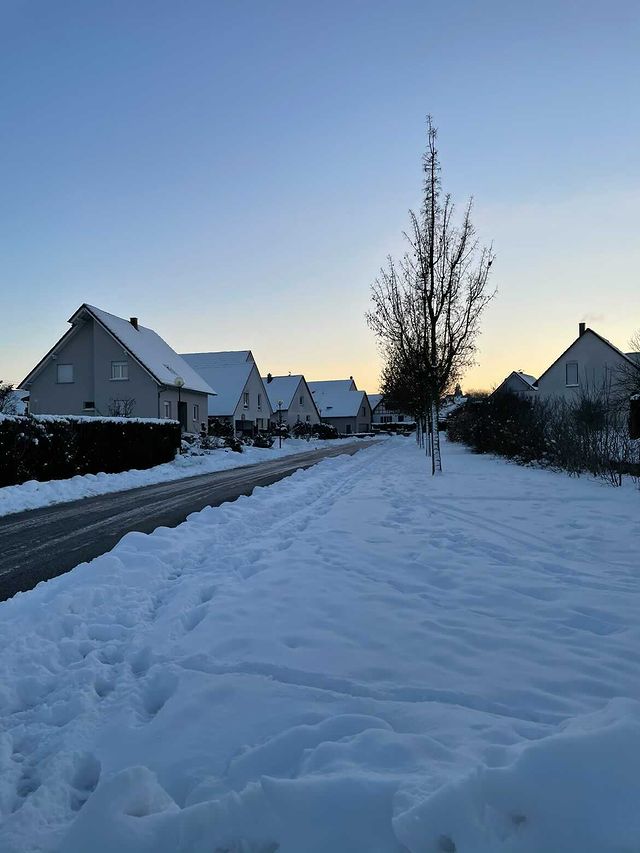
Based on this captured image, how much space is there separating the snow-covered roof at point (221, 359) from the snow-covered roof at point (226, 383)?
22 cm

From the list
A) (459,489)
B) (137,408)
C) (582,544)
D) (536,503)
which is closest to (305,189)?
(459,489)

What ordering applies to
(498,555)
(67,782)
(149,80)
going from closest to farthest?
(67,782) → (498,555) → (149,80)

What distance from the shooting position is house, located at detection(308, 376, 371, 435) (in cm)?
8294

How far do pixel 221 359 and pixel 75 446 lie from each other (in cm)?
3324

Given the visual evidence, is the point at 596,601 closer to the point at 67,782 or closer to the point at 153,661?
the point at 153,661

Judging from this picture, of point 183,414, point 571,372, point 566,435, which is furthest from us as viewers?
point 571,372

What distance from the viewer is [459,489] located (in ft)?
37.5

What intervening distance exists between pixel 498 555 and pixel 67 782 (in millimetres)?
4585

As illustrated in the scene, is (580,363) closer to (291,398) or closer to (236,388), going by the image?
(236,388)

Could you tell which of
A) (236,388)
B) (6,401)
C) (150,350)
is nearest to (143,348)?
(150,350)

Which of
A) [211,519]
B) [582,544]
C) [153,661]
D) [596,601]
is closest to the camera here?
[153,661]

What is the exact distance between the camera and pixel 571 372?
35281 mm

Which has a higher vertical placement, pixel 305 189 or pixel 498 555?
pixel 305 189

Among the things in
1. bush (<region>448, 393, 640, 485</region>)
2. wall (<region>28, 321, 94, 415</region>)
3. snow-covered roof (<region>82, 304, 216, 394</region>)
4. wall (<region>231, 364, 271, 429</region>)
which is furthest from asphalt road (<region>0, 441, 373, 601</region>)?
wall (<region>231, 364, 271, 429</region>)
